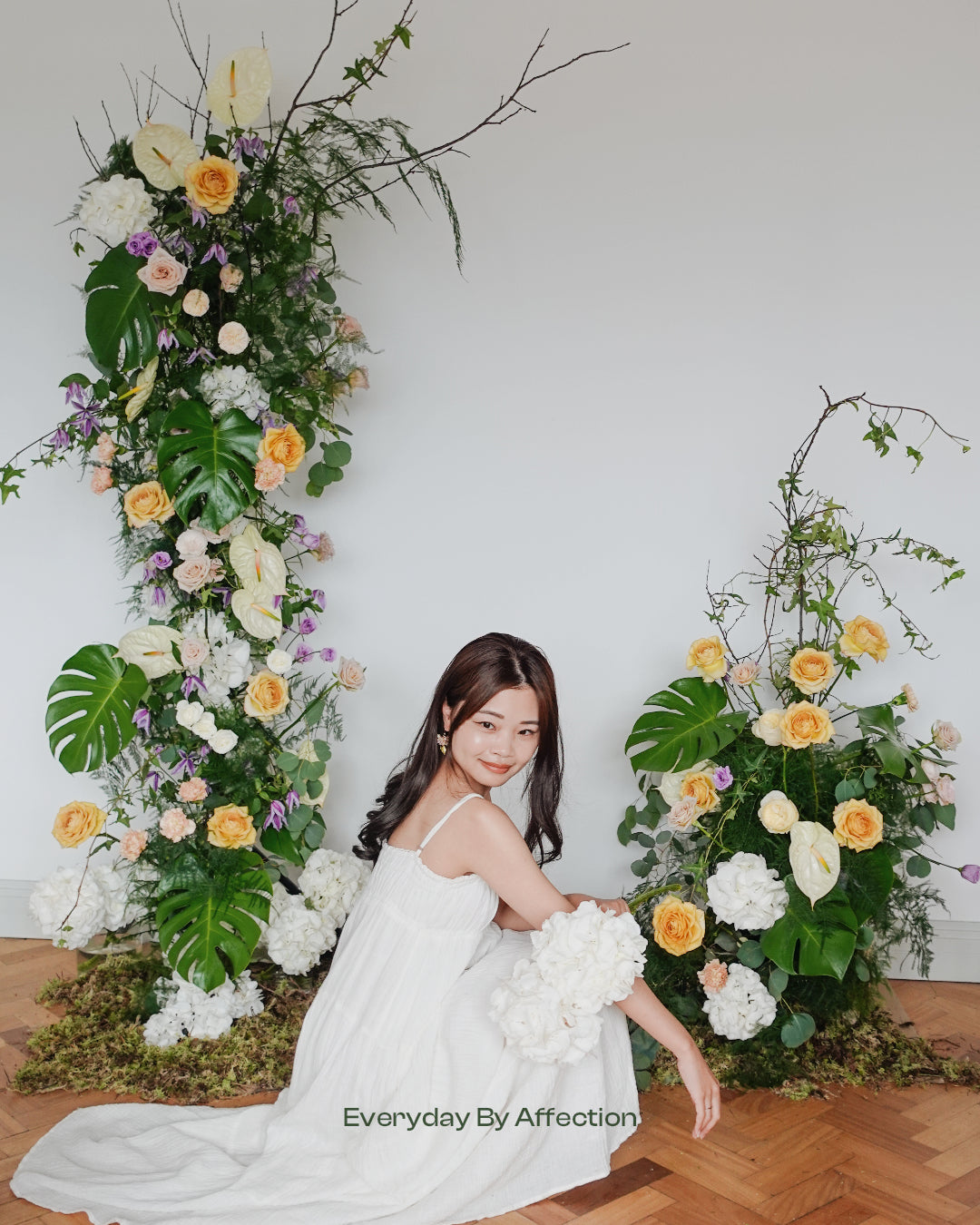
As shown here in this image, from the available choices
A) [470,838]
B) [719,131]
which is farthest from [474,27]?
[470,838]

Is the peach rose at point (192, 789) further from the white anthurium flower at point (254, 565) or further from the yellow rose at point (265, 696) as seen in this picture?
the white anthurium flower at point (254, 565)

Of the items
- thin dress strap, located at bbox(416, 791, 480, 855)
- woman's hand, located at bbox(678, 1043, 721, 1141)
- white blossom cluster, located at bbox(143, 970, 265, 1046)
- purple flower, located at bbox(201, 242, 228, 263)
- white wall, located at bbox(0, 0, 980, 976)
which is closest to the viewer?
woman's hand, located at bbox(678, 1043, 721, 1141)

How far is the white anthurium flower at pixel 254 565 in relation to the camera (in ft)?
8.69

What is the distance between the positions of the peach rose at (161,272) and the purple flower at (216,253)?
0.09 metres

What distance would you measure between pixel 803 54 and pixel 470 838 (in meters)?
2.33

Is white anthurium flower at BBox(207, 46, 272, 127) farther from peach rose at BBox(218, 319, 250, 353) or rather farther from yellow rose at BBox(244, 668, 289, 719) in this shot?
yellow rose at BBox(244, 668, 289, 719)

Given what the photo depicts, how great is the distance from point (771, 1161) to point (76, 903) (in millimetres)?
1567

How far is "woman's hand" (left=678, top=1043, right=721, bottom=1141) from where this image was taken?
1.92 m

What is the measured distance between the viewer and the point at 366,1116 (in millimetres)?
2088

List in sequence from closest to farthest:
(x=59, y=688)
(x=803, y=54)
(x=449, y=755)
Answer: (x=449, y=755), (x=59, y=688), (x=803, y=54)

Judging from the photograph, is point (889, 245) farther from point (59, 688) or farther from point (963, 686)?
point (59, 688)

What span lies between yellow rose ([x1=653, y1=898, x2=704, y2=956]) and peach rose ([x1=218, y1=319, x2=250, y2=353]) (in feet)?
5.09

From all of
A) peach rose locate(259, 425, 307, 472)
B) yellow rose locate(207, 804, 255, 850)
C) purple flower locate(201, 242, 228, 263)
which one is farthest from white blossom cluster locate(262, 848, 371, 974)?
purple flower locate(201, 242, 228, 263)

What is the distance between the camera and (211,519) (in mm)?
2553
